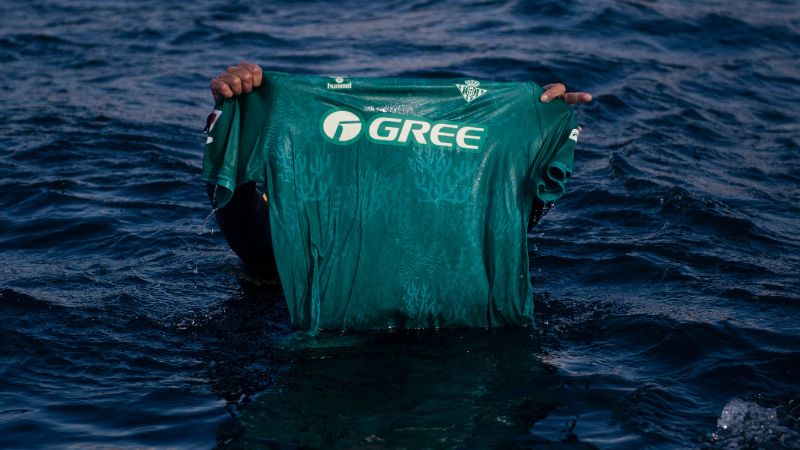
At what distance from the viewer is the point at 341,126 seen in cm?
555

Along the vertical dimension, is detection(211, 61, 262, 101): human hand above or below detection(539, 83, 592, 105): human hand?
above

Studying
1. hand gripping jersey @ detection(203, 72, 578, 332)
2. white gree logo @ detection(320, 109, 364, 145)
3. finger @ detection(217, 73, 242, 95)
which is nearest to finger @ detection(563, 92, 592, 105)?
hand gripping jersey @ detection(203, 72, 578, 332)

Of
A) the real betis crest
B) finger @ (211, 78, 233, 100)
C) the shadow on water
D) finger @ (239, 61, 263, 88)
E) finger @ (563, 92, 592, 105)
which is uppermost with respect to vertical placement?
finger @ (239, 61, 263, 88)

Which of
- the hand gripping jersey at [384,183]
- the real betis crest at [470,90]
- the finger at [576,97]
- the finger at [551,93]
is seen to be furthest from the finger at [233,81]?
the finger at [576,97]

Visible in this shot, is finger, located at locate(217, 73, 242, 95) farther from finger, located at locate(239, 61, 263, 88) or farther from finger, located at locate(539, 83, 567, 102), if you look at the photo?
finger, located at locate(539, 83, 567, 102)

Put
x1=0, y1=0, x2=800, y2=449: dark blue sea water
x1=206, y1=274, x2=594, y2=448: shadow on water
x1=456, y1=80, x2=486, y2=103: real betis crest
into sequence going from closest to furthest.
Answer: x1=206, y1=274, x2=594, y2=448: shadow on water → x1=0, y1=0, x2=800, y2=449: dark blue sea water → x1=456, y1=80, x2=486, y2=103: real betis crest

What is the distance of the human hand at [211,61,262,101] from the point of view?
214 inches

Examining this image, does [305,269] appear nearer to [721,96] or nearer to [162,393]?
[162,393]

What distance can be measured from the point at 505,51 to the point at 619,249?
6461mm

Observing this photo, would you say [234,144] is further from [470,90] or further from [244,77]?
[470,90]

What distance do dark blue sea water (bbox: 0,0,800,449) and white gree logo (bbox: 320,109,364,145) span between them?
1.11m

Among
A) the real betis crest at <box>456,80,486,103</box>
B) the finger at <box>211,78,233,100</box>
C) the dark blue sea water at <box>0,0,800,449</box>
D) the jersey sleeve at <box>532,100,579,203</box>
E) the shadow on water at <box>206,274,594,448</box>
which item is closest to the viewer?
the shadow on water at <box>206,274,594,448</box>

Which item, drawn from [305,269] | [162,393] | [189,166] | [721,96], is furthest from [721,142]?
[162,393]

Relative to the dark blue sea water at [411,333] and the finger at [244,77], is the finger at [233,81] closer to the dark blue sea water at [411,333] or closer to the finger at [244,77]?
the finger at [244,77]
